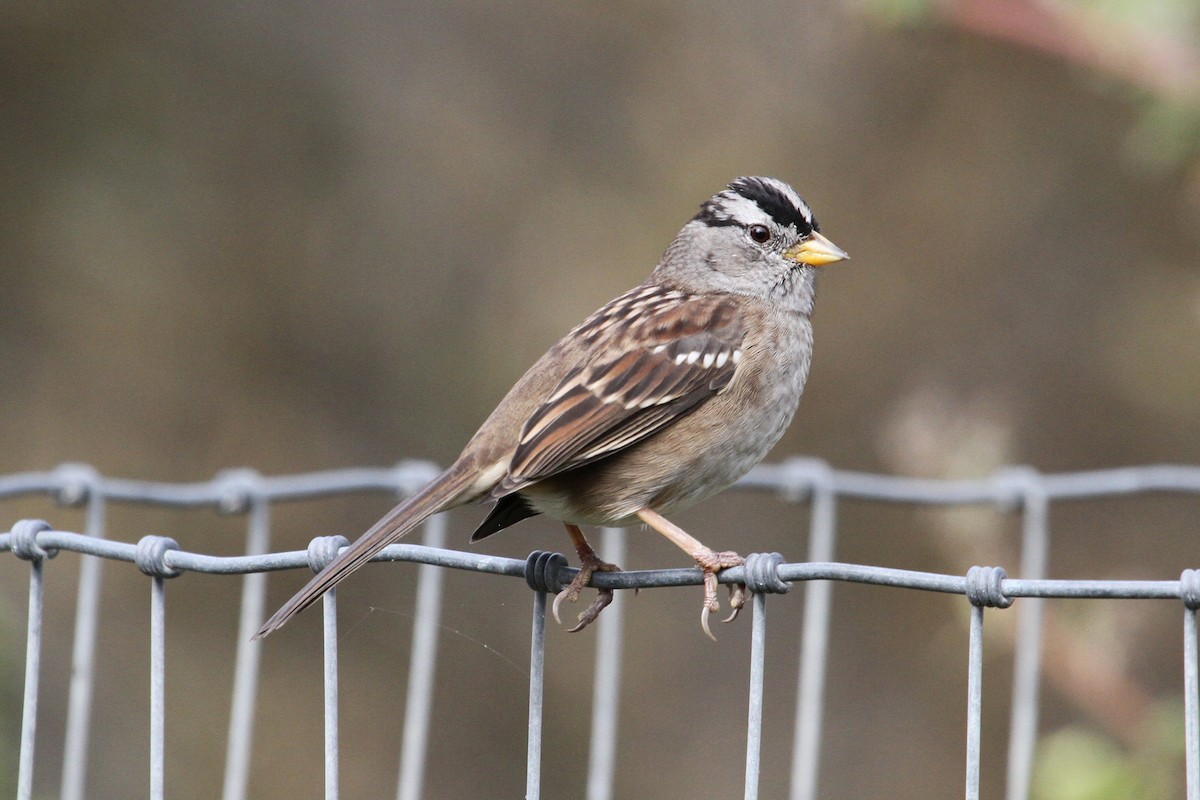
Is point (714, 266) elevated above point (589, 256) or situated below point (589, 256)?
below

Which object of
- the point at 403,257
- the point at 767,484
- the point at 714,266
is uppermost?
the point at 403,257

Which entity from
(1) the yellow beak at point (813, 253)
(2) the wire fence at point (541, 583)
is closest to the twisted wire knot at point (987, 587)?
(2) the wire fence at point (541, 583)

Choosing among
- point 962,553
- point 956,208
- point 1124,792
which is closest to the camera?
point 1124,792

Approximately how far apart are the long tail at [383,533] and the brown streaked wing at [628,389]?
3.2 inches

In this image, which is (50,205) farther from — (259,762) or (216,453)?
(259,762)

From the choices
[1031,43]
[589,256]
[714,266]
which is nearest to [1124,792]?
[714,266]

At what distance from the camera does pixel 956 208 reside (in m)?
6.32

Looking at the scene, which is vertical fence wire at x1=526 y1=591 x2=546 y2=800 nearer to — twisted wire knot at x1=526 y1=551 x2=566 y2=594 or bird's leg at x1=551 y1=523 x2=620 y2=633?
twisted wire knot at x1=526 y1=551 x2=566 y2=594

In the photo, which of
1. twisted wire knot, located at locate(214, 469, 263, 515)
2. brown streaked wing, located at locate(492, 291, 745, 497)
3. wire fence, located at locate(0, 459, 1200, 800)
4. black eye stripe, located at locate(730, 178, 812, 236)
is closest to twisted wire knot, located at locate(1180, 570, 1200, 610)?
wire fence, located at locate(0, 459, 1200, 800)

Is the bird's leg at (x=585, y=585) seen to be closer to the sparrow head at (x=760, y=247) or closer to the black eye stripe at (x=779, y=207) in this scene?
the sparrow head at (x=760, y=247)

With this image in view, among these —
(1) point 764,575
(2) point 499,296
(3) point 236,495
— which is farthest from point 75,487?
(2) point 499,296

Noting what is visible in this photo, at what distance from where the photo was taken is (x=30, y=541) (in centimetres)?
246

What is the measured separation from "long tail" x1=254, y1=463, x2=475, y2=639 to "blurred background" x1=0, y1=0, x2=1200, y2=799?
3353 millimetres

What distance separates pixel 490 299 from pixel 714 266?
342cm
